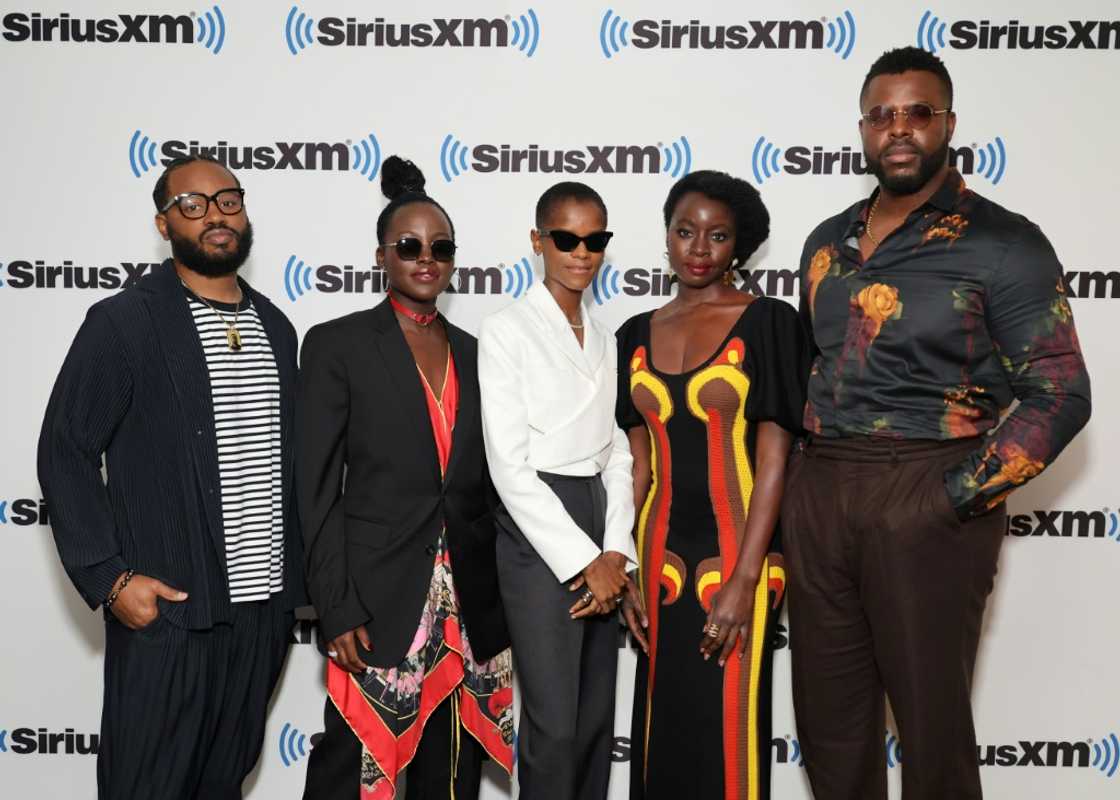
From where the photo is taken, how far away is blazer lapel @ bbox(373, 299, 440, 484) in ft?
8.30

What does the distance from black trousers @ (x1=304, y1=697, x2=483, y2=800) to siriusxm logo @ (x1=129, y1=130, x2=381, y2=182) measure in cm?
198

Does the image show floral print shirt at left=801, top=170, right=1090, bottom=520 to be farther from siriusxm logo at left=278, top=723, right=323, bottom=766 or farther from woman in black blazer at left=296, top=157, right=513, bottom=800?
siriusxm logo at left=278, top=723, right=323, bottom=766

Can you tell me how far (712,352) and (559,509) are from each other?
67 centimetres

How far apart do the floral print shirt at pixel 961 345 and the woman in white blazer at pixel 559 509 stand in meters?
0.71

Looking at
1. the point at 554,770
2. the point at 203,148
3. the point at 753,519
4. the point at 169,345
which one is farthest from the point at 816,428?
the point at 203,148

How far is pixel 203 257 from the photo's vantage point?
2.52 m

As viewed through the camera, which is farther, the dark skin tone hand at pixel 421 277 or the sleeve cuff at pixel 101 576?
the dark skin tone hand at pixel 421 277

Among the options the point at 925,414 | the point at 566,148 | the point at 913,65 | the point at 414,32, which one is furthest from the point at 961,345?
the point at 414,32

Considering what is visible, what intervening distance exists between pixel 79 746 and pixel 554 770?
2.21 metres

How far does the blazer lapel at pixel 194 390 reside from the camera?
2398mm

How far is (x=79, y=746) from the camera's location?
3.52 m

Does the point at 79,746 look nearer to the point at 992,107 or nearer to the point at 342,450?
the point at 342,450

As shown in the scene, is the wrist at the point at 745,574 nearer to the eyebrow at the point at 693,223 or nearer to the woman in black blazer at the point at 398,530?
the woman in black blazer at the point at 398,530

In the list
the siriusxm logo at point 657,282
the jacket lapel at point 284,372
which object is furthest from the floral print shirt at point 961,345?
the jacket lapel at point 284,372
